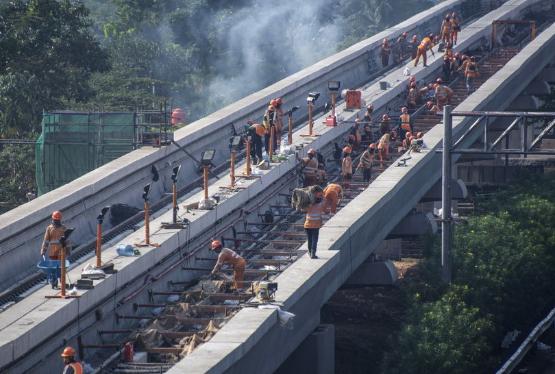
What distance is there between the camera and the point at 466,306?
107 feet

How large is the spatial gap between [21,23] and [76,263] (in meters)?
20.8

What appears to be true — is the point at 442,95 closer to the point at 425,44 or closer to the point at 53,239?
the point at 425,44

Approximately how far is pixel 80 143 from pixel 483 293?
11795mm

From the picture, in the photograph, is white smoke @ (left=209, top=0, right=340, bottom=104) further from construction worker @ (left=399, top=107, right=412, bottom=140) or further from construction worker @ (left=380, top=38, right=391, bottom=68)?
construction worker @ (left=399, top=107, right=412, bottom=140)

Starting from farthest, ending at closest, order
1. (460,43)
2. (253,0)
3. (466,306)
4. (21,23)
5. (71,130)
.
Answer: (253,0), (460,43), (21,23), (71,130), (466,306)

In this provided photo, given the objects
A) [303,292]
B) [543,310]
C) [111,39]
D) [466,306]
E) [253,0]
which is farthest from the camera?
[253,0]

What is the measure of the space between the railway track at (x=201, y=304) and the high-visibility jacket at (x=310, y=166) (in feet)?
2.70

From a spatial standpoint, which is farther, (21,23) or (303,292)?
(21,23)

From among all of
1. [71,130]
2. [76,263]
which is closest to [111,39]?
[71,130]

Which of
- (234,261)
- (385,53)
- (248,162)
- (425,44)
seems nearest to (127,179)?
(248,162)

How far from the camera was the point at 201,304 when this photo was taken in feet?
91.7

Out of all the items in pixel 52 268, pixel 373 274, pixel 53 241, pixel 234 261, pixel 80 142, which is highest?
pixel 53 241

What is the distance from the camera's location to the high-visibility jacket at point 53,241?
2598 centimetres

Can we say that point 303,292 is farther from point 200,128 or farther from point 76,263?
point 200,128
